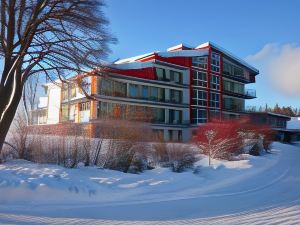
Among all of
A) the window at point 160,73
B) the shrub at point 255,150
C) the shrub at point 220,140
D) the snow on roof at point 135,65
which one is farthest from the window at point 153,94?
the shrub at point 255,150

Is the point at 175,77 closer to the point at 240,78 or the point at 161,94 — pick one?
the point at 161,94

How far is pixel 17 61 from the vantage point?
14.3 metres

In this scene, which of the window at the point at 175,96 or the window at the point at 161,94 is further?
the window at the point at 175,96

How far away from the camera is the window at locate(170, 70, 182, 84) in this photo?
5550 cm

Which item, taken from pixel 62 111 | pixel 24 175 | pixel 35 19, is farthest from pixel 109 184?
pixel 62 111

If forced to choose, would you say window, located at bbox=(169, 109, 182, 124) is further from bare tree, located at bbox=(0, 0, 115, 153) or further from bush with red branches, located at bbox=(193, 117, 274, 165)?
bare tree, located at bbox=(0, 0, 115, 153)

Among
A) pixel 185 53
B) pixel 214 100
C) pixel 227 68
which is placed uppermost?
pixel 185 53

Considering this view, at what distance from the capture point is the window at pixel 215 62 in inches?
2403

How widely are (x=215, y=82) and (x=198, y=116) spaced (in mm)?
6781

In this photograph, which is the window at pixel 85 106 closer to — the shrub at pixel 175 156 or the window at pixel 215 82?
the window at pixel 215 82

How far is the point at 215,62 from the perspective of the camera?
61.8m

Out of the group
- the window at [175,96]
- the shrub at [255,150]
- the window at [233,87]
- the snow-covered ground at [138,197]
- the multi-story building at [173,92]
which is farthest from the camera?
the window at [233,87]

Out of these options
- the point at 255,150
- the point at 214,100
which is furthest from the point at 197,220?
the point at 214,100

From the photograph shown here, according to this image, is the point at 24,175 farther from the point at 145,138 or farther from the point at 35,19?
the point at 145,138
